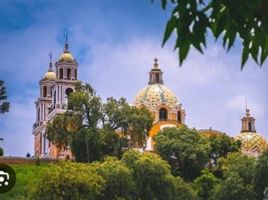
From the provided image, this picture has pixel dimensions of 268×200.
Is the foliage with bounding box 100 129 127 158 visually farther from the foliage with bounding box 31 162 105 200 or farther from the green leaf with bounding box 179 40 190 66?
the green leaf with bounding box 179 40 190 66

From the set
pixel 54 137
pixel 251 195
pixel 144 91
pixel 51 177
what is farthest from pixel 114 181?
pixel 144 91

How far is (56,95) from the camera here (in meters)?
66.7

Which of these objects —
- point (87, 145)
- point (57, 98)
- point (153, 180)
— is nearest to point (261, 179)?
point (153, 180)

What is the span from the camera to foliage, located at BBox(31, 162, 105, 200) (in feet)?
110

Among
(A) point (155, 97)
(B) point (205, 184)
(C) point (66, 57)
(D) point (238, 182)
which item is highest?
(C) point (66, 57)

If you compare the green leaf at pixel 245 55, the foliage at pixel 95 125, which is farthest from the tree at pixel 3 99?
the green leaf at pixel 245 55

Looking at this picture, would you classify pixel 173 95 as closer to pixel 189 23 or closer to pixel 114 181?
pixel 114 181

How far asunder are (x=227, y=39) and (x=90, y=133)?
4320 cm

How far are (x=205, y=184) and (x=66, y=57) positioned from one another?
2598 centimetres

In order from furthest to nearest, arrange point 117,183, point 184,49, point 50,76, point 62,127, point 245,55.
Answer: point 50,76
point 62,127
point 117,183
point 245,55
point 184,49

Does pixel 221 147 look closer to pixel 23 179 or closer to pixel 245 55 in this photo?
pixel 23 179

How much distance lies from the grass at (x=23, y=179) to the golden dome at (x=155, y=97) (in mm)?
14072

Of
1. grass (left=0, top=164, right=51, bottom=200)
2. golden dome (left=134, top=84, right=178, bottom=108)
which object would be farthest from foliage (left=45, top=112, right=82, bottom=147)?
golden dome (left=134, top=84, right=178, bottom=108)

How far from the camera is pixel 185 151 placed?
48.6 metres
